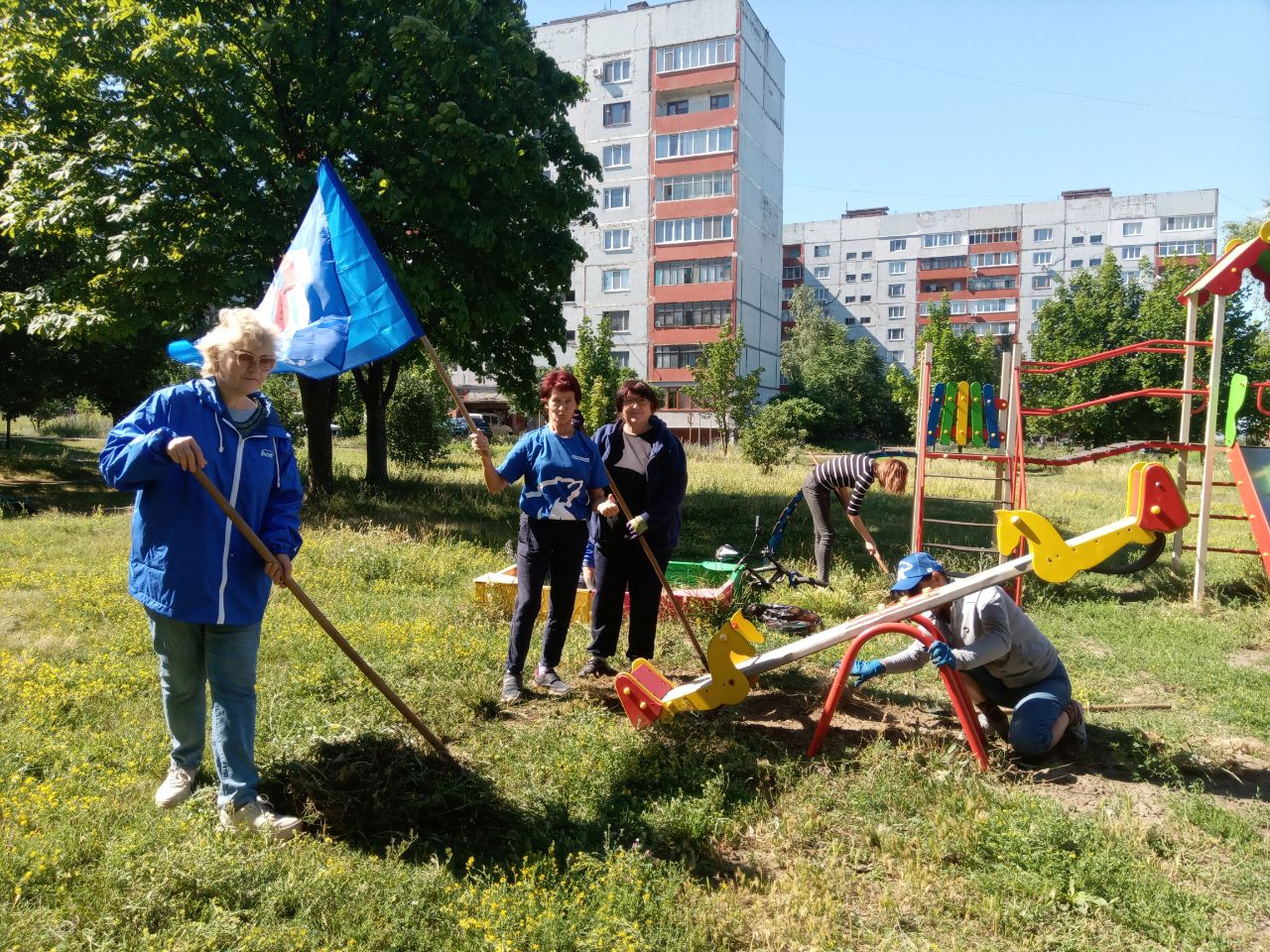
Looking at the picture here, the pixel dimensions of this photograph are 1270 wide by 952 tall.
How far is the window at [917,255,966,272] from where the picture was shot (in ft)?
228

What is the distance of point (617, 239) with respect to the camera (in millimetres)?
46500

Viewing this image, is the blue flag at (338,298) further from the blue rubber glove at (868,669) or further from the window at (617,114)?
the window at (617,114)

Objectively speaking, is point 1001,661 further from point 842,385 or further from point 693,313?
point 842,385

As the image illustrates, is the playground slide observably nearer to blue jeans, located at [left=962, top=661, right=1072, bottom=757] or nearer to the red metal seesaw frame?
blue jeans, located at [left=962, top=661, right=1072, bottom=757]

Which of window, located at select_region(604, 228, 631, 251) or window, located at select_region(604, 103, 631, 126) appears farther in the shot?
window, located at select_region(604, 228, 631, 251)

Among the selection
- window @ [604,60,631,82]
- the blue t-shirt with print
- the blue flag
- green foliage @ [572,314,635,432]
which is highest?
window @ [604,60,631,82]

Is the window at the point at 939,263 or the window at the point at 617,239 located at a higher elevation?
the window at the point at 939,263

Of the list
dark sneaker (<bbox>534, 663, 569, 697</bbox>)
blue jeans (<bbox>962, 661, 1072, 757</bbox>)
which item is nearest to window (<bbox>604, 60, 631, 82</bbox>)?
dark sneaker (<bbox>534, 663, 569, 697</bbox>)

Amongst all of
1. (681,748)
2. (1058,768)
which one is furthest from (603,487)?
(1058,768)

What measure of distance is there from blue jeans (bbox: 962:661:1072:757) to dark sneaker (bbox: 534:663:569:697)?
2.41 meters

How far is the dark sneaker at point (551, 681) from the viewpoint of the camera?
5.11 meters

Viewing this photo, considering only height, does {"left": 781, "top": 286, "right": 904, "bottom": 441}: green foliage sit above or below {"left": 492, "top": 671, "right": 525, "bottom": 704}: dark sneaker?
above

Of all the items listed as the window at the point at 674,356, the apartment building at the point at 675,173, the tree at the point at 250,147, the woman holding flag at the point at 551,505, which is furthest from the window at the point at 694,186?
the woman holding flag at the point at 551,505

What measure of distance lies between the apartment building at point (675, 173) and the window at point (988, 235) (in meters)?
28.9
